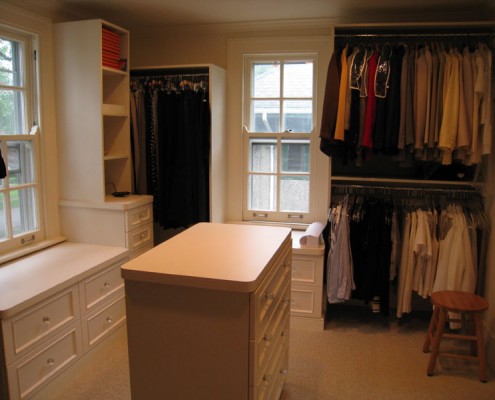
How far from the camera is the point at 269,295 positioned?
1908 mm

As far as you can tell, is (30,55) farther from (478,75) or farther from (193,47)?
(478,75)

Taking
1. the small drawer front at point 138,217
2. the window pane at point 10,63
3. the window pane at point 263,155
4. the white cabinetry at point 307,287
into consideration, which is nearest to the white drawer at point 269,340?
the white cabinetry at point 307,287

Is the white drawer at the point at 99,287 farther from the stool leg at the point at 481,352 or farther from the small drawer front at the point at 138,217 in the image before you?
the stool leg at the point at 481,352

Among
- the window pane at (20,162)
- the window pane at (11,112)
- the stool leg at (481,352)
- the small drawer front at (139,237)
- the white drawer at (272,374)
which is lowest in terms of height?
the stool leg at (481,352)

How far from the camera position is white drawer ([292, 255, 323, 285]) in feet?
11.0

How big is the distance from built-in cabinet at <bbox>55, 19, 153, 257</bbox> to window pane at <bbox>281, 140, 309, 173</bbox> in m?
1.24

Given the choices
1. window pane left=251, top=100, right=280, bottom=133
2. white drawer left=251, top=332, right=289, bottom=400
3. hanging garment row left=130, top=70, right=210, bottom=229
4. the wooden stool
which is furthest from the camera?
window pane left=251, top=100, right=280, bottom=133

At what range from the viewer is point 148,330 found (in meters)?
1.78

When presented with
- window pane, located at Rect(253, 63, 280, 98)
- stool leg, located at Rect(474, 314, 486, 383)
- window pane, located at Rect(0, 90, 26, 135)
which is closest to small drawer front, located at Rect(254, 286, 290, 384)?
stool leg, located at Rect(474, 314, 486, 383)

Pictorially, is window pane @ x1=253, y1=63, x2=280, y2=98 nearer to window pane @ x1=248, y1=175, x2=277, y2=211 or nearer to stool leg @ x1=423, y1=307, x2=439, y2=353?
window pane @ x1=248, y1=175, x2=277, y2=211

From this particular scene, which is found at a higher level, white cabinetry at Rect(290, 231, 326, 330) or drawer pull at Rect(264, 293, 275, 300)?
drawer pull at Rect(264, 293, 275, 300)

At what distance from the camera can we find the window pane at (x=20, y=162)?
3.05 meters

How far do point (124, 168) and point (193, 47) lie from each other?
1246mm

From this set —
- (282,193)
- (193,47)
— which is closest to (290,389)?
(282,193)
